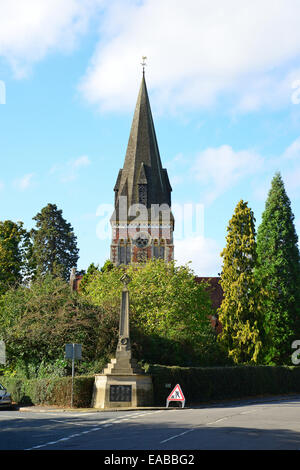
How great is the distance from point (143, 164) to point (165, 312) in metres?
43.1

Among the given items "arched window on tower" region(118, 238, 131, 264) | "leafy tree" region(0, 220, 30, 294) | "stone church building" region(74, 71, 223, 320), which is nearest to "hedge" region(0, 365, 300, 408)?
"leafy tree" region(0, 220, 30, 294)

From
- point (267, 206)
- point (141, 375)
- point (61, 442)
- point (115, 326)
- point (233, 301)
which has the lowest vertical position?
point (61, 442)

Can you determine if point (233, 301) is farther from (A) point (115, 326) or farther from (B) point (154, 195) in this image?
(B) point (154, 195)

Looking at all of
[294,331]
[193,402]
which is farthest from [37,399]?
[294,331]

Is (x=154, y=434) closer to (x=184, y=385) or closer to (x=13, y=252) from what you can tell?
(x=184, y=385)

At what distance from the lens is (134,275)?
41281 millimetres

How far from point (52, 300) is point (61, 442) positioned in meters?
18.7

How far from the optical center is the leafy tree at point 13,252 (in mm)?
49656

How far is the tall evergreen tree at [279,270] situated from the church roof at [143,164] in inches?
1153

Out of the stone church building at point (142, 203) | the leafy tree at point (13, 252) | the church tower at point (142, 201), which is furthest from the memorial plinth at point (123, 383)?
the church tower at point (142, 201)

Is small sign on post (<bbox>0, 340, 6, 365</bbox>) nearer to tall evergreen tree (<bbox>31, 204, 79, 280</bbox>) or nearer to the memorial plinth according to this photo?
the memorial plinth

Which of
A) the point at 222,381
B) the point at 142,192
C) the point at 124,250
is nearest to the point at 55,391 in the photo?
the point at 222,381

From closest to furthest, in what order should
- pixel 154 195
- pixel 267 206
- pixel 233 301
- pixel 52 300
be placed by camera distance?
1. pixel 52 300
2. pixel 233 301
3. pixel 267 206
4. pixel 154 195

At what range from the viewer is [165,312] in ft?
116
